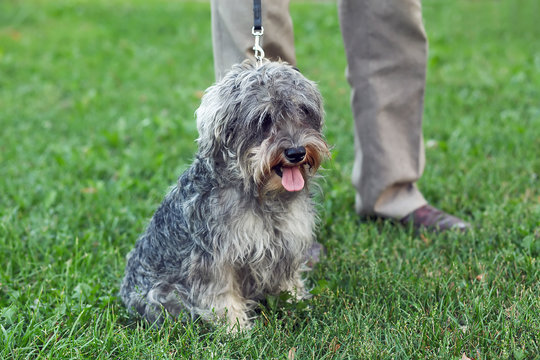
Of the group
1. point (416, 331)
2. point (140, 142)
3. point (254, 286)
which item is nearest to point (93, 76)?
point (140, 142)

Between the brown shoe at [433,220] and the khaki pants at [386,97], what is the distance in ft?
0.20

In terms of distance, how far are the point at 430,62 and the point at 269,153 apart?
625cm

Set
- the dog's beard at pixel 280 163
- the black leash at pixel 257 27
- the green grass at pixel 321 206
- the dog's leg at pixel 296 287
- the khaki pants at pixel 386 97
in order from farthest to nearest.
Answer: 1. the khaki pants at pixel 386 97
2. the dog's leg at pixel 296 287
3. the black leash at pixel 257 27
4. the green grass at pixel 321 206
5. the dog's beard at pixel 280 163

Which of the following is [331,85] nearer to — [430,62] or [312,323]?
[430,62]

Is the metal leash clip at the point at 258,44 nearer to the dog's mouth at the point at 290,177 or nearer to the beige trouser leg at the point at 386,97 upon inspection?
the dog's mouth at the point at 290,177

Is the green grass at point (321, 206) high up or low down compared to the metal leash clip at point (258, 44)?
down

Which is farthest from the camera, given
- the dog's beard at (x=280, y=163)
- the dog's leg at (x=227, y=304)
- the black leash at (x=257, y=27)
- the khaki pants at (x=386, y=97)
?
the khaki pants at (x=386, y=97)

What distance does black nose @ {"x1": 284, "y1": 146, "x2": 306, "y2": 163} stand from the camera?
2848 millimetres

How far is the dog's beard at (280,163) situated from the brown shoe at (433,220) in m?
1.59

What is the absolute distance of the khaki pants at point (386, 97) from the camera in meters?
4.17

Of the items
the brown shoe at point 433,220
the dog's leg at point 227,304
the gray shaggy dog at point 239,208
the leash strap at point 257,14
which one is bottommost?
the brown shoe at point 433,220

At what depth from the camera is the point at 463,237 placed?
403cm

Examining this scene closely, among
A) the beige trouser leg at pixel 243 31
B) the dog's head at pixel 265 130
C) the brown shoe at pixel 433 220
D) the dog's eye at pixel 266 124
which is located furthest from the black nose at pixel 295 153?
the brown shoe at pixel 433 220

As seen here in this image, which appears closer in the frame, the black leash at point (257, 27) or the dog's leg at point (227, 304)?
the dog's leg at point (227, 304)
